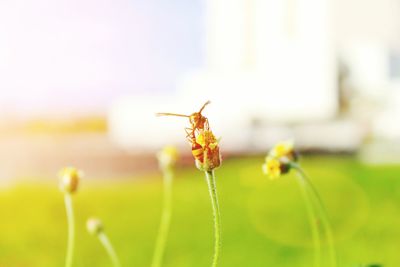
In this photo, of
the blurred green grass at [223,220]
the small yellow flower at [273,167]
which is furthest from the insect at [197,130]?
the blurred green grass at [223,220]

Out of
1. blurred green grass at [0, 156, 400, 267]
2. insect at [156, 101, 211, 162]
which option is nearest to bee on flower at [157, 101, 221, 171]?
insect at [156, 101, 211, 162]

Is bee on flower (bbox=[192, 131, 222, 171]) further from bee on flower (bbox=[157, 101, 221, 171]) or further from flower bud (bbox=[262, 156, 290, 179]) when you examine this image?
flower bud (bbox=[262, 156, 290, 179])

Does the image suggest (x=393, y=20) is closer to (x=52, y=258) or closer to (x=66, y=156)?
(x=66, y=156)

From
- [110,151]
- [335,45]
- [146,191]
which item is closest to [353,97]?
[335,45]

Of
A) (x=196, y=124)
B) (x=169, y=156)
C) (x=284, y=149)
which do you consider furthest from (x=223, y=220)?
(x=196, y=124)

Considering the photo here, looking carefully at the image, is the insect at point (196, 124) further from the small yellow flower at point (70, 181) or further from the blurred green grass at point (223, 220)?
the blurred green grass at point (223, 220)

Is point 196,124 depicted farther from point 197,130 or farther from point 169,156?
point 169,156

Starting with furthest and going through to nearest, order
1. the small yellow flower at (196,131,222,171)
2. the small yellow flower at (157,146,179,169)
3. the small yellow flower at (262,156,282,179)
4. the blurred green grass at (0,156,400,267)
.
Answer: the blurred green grass at (0,156,400,267)
the small yellow flower at (157,146,179,169)
the small yellow flower at (262,156,282,179)
the small yellow flower at (196,131,222,171)

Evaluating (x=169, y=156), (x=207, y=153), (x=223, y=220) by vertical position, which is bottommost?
(x=223, y=220)
